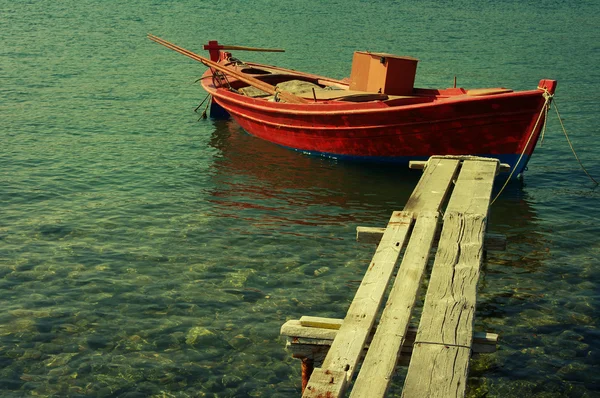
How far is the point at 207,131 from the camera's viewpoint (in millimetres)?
22953

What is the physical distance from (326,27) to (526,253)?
133ft

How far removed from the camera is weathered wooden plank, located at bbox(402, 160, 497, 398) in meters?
5.40

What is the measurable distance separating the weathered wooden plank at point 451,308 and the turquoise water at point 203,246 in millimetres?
1926

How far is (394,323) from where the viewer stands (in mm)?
6195

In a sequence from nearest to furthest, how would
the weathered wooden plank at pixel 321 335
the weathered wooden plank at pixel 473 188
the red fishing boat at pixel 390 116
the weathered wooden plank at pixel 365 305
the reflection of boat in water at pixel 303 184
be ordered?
1. the weathered wooden plank at pixel 365 305
2. the weathered wooden plank at pixel 321 335
3. the weathered wooden plank at pixel 473 188
4. the reflection of boat in water at pixel 303 184
5. the red fishing boat at pixel 390 116

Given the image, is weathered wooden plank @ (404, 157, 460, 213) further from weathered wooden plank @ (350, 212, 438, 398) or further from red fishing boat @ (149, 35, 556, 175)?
red fishing boat @ (149, 35, 556, 175)

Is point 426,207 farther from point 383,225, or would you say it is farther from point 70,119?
point 70,119

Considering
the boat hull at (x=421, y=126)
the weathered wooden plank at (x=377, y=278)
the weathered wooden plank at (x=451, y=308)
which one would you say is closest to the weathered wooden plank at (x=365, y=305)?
the weathered wooden plank at (x=377, y=278)

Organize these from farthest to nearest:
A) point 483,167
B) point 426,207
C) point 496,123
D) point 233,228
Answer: point 496,123, point 233,228, point 483,167, point 426,207

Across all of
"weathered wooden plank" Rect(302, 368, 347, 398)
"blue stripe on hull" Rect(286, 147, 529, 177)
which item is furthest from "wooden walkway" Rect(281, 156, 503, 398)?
"blue stripe on hull" Rect(286, 147, 529, 177)

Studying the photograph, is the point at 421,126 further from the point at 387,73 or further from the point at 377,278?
the point at 377,278

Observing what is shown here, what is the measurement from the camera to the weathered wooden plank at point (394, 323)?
5.45 metres

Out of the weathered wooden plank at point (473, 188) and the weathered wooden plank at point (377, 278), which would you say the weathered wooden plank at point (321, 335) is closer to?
the weathered wooden plank at point (377, 278)

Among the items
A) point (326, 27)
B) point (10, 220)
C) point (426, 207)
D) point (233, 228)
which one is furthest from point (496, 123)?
point (326, 27)
